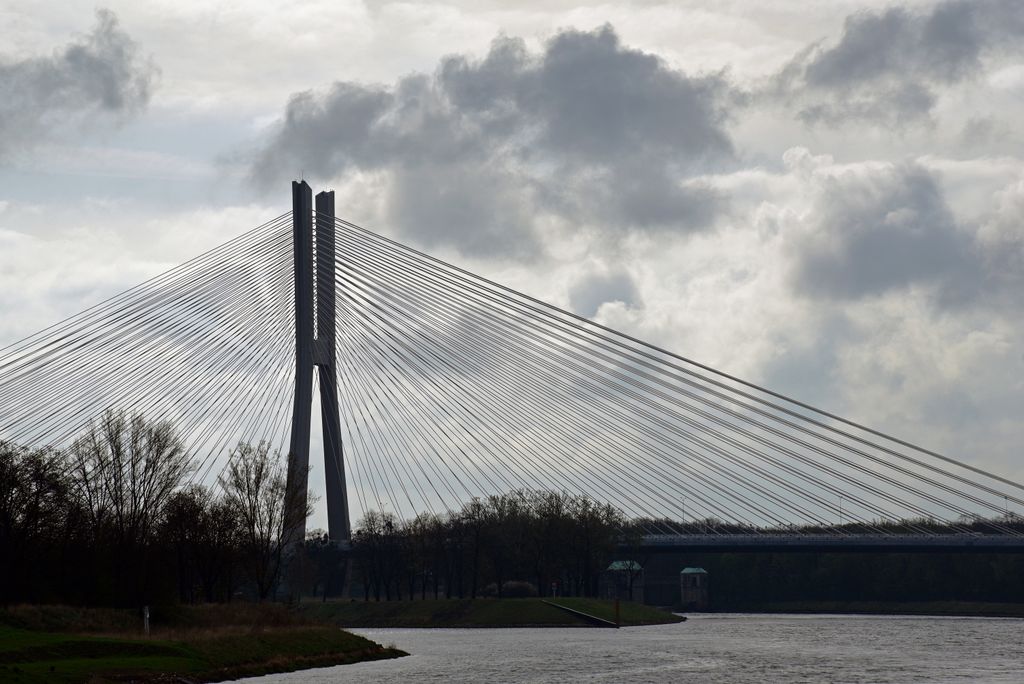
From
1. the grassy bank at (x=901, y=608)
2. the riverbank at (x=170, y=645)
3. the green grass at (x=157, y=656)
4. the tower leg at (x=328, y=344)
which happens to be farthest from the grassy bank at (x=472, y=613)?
the green grass at (x=157, y=656)

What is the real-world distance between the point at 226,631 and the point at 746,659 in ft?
78.9

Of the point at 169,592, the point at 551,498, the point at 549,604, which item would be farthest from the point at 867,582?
the point at 169,592

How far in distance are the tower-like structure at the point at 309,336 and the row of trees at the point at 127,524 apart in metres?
1.71

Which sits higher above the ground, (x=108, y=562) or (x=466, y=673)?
(x=108, y=562)

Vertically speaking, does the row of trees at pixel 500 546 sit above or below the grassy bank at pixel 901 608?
above

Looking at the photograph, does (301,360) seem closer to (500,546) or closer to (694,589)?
(500,546)

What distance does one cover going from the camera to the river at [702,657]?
2175 inches

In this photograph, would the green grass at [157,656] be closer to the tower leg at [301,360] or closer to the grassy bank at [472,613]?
the tower leg at [301,360]

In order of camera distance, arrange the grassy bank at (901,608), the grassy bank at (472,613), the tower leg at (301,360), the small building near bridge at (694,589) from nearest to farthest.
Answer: the tower leg at (301,360) < the grassy bank at (472,613) < the grassy bank at (901,608) < the small building near bridge at (694,589)

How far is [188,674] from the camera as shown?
49469mm

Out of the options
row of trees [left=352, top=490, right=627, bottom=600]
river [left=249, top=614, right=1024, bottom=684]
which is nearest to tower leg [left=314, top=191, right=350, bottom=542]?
river [left=249, top=614, right=1024, bottom=684]

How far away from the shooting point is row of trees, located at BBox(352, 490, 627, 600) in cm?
13162

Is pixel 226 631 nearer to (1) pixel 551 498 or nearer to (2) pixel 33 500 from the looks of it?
(2) pixel 33 500

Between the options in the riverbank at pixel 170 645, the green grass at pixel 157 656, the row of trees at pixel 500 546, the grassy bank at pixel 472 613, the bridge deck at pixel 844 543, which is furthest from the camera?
the row of trees at pixel 500 546
